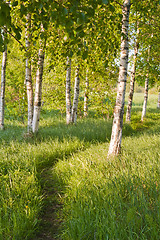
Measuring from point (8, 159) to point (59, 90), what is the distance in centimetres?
887

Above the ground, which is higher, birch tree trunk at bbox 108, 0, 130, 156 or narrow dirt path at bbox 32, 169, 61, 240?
birch tree trunk at bbox 108, 0, 130, 156

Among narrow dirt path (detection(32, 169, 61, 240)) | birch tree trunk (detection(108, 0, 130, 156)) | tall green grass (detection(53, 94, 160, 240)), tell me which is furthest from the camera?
birch tree trunk (detection(108, 0, 130, 156))

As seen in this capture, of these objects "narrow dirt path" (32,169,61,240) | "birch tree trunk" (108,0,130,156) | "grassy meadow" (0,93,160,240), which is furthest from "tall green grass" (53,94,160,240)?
"birch tree trunk" (108,0,130,156)

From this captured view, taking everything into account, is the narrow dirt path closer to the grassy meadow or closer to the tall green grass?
the grassy meadow

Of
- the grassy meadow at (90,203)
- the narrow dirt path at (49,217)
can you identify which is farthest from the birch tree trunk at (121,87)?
the narrow dirt path at (49,217)

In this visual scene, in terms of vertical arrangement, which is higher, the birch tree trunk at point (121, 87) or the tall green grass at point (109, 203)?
the birch tree trunk at point (121, 87)

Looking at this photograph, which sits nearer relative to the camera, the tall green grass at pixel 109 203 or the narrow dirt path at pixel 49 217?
the tall green grass at pixel 109 203

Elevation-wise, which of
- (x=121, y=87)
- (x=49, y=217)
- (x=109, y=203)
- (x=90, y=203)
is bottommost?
(x=49, y=217)

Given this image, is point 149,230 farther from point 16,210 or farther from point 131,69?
point 131,69

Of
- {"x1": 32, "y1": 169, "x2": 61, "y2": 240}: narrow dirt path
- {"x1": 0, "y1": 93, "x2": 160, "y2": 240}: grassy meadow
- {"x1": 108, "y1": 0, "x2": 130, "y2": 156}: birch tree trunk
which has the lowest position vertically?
Answer: {"x1": 32, "y1": 169, "x2": 61, "y2": 240}: narrow dirt path

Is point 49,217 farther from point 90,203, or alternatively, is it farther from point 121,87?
point 121,87

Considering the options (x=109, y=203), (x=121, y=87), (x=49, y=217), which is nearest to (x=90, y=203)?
(x=109, y=203)

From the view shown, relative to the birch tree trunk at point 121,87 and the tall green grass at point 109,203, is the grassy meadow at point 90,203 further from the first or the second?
the birch tree trunk at point 121,87

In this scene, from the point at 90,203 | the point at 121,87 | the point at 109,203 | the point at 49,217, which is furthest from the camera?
the point at 121,87
